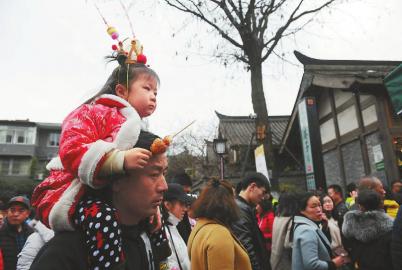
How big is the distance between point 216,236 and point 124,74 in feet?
5.26

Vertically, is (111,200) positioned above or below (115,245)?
above

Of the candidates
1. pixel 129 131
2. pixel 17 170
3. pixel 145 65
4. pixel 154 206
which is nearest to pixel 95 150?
pixel 129 131

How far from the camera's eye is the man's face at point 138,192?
4.28 ft

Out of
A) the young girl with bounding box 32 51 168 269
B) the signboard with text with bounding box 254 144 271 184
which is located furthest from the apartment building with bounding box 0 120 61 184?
the young girl with bounding box 32 51 168 269

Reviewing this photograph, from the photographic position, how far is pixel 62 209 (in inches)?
46.1

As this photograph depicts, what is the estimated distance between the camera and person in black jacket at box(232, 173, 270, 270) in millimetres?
3391

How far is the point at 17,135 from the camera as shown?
36438 mm

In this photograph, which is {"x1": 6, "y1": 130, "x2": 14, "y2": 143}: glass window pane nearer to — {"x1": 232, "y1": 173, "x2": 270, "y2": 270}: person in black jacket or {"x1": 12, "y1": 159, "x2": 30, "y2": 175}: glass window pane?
{"x1": 12, "y1": 159, "x2": 30, "y2": 175}: glass window pane

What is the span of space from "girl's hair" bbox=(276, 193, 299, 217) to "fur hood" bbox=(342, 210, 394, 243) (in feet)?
2.26

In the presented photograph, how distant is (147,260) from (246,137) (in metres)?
22.2

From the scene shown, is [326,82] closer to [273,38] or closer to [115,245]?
[273,38]

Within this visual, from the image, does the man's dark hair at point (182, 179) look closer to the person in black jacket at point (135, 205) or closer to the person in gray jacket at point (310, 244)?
the person in gray jacket at point (310, 244)

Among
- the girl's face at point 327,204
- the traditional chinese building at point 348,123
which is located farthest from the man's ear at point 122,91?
the traditional chinese building at point 348,123

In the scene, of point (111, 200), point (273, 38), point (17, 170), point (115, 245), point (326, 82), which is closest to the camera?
point (115, 245)
